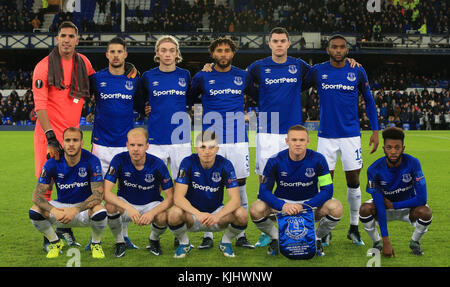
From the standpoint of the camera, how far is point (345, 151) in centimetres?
614

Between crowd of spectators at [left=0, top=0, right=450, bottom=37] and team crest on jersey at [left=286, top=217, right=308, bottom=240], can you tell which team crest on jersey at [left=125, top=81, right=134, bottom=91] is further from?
crowd of spectators at [left=0, top=0, right=450, bottom=37]

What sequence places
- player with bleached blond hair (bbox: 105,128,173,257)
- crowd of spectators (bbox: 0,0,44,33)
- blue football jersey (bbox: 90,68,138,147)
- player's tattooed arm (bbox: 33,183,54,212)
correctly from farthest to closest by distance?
1. crowd of spectators (bbox: 0,0,44,33)
2. blue football jersey (bbox: 90,68,138,147)
3. player with bleached blond hair (bbox: 105,128,173,257)
4. player's tattooed arm (bbox: 33,183,54,212)

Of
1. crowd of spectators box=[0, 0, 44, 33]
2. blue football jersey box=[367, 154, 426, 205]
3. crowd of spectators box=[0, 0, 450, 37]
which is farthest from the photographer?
crowd of spectators box=[0, 0, 44, 33]

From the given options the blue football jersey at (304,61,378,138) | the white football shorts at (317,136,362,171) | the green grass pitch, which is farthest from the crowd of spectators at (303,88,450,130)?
the white football shorts at (317,136,362,171)

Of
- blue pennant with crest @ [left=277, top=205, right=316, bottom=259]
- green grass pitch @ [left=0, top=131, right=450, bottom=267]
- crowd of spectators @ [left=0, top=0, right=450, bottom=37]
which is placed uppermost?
crowd of spectators @ [left=0, top=0, right=450, bottom=37]

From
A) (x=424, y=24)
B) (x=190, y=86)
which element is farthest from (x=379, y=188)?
(x=424, y=24)

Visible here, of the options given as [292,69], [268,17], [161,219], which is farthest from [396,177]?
[268,17]

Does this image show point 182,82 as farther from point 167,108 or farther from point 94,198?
point 94,198

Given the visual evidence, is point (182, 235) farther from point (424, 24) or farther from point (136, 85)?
point (424, 24)

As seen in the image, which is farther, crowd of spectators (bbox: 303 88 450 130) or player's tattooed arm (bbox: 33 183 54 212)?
crowd of spectators (bbox: 303 88 450 130)

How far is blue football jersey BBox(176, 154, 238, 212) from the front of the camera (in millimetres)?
5411

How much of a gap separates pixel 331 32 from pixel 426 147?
1492cm

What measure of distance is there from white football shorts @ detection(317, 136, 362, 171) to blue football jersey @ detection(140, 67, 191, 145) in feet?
5.16

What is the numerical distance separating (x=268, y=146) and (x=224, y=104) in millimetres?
693
